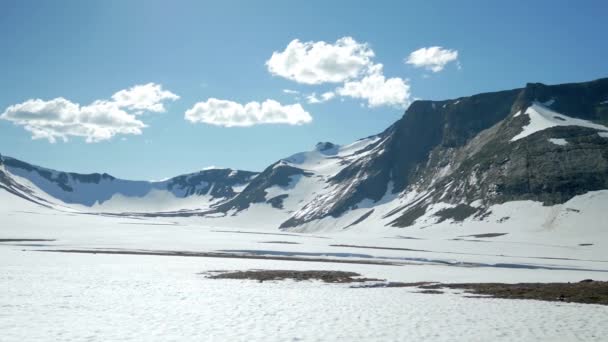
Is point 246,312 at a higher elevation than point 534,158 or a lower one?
lower

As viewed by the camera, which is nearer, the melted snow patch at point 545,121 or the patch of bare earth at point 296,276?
the patch of bare earth at point 296,276

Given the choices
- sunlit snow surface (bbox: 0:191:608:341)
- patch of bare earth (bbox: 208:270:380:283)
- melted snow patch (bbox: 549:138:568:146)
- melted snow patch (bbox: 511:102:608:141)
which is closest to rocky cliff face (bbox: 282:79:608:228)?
melted snow patch (bbox: 511:102:608:141)

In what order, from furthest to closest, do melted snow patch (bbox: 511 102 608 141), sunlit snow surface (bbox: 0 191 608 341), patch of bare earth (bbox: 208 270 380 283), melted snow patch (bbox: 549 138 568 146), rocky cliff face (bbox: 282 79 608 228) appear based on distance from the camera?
melted snow patch (bbox: 511 102 608 141) → melted snow patch (bbox: 549 138 568 146) → rocky cliff face (bbox: 282 79 608 228) → patch of bare earth (bbox: 208 270 380 283) → sunlit snow surface (bbox: 0 191 608 341)

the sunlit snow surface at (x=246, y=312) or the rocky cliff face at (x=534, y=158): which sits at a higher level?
the rocky cliff face at (x=534, y=158)

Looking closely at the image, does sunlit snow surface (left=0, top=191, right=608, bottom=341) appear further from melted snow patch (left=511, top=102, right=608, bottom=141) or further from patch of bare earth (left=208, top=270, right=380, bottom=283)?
melted snow patch (left=511, top=102, right=608, bottom=141)

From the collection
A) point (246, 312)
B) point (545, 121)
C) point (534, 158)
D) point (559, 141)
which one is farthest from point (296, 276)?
point (545, 121)

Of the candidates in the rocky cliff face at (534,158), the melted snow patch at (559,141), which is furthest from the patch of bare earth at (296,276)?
the melted snow patch at (559,141)

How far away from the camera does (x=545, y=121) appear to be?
513ft

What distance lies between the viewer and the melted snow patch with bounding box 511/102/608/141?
150 m

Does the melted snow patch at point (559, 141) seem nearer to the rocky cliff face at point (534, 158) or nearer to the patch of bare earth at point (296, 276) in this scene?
the rocky cliff face at point (534, 158)

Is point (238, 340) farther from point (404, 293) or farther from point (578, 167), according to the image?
point (578, 167)

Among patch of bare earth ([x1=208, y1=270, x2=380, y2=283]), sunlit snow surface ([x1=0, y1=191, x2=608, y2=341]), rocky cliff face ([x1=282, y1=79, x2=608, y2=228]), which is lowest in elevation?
patch of bare earth ([x1=208, y1=270, x2=380, y2=283])

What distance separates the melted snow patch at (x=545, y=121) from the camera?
150375 millimetres

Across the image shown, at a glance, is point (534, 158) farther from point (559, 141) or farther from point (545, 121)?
point (545, 121)
